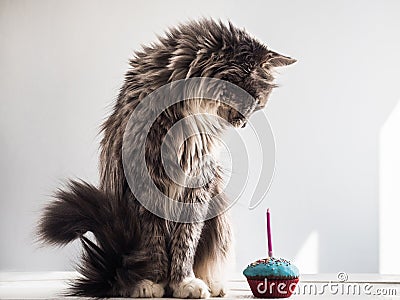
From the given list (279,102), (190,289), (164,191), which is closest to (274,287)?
(190,289)

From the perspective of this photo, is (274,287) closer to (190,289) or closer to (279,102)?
(190,289)

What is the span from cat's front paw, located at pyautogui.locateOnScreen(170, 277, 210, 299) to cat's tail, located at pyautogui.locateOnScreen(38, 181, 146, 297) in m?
0.07

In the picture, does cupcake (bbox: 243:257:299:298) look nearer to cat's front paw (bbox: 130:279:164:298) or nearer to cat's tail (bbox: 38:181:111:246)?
cat's front paw (bbox: 130:279:164:298)

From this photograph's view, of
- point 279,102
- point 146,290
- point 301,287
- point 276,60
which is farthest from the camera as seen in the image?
point 279,102

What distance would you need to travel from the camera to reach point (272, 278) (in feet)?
3.56

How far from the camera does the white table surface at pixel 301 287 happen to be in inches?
46.0

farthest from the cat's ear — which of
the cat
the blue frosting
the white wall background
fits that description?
the white wall background

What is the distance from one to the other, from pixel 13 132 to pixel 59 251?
44 cm

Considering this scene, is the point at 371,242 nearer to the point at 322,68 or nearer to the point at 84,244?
the point at 322,68

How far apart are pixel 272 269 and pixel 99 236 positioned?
1.06 ft

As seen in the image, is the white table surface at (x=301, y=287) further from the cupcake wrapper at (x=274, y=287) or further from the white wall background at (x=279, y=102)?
the white wall background at (x=279, y=102)

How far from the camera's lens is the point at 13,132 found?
2033 millimetres

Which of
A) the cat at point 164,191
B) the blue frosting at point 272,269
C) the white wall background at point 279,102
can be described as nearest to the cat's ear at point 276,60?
the cat at point 164,191

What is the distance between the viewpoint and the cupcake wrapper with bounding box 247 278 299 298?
1.09 m
